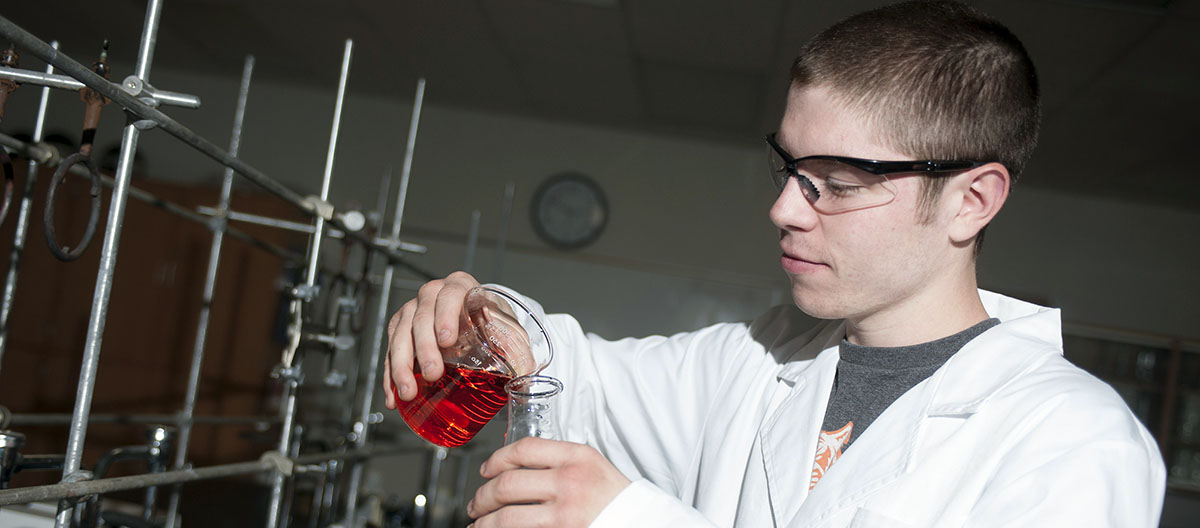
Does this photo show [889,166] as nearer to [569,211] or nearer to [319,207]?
[319,207]

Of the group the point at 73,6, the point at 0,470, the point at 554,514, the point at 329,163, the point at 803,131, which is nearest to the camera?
the point at 554,514

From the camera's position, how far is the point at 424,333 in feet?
2.80

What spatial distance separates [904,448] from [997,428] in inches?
3.7

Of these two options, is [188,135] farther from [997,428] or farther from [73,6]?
[73,6]

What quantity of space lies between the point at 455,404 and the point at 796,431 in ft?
1.28

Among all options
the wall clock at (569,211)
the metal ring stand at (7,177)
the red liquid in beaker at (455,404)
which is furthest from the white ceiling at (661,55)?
the red liquid in beaker at (455,404)

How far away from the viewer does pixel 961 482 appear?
0.80 meters

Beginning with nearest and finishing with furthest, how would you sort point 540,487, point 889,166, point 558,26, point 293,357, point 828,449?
point 540,487
point 889,166
point 828,449
point 293,357
point 558,26

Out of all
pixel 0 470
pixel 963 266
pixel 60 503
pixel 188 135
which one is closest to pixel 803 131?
pixel 963 266

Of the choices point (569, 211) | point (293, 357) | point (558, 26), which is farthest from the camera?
point (569, 211)

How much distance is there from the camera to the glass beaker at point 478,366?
839 millimetres

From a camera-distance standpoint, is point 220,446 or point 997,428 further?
point 220,446

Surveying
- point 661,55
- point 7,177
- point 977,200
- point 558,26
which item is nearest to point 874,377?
point 977,200

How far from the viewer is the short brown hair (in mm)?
882
